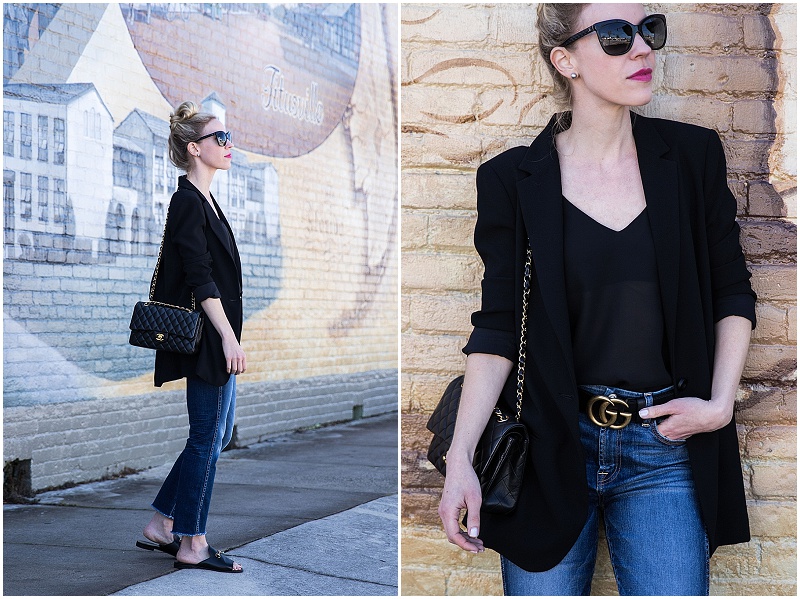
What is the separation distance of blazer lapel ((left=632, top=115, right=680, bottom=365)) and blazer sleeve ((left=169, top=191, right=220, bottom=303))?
2.46 m

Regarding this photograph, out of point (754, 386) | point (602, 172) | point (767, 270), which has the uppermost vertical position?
point (602, 172)

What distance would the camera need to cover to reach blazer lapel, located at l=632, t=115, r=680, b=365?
2049mm

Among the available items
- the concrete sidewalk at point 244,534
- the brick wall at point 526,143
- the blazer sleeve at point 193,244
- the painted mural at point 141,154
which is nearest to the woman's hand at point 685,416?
the brick wall at point 526,143

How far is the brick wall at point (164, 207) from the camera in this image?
5.73 m

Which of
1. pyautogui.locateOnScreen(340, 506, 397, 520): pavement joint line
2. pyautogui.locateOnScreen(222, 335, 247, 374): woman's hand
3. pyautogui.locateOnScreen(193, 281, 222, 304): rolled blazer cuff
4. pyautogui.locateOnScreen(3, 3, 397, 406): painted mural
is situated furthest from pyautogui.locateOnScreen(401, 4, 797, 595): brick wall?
pyautogui.locateOnScreen(3, 3, 397, 406): painted mural

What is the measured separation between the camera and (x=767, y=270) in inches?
99.7

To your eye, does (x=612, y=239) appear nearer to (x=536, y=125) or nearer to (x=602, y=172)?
(x=602, y=172)

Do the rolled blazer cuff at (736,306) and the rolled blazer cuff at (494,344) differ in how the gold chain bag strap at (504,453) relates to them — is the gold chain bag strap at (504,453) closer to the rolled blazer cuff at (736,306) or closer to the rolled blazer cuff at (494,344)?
the rolled blazer cuff at (494,344)

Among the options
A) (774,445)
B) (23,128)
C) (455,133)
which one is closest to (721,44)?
(455,133)

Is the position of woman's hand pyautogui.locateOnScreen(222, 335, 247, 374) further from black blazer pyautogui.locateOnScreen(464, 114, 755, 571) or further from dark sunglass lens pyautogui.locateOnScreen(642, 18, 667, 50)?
dark sunglass lens pyautogui.locateOnScreen(642, 18, 667, 50)

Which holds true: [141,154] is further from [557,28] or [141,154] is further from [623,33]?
[623,33]

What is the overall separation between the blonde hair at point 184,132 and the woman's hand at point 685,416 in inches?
125

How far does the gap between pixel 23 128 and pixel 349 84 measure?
4643mm

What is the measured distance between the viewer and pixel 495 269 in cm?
219
